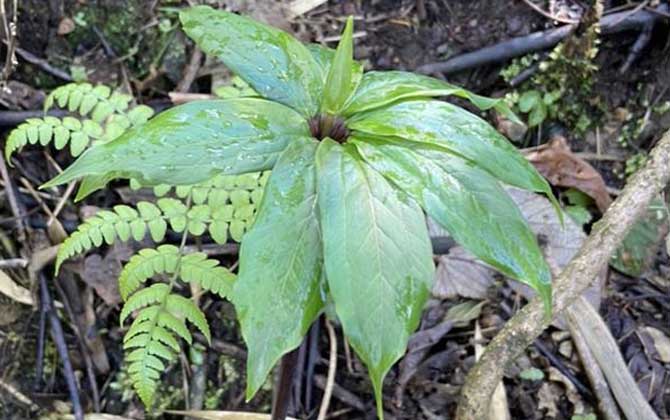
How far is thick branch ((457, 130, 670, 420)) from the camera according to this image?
2068 mm

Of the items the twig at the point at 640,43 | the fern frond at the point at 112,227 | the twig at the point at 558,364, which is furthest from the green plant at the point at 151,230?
the twig at the point at 640,43

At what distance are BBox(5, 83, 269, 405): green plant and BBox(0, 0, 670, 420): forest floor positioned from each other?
1.39 feet

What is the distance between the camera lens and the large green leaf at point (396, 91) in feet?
4.64

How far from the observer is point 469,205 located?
1296 mm

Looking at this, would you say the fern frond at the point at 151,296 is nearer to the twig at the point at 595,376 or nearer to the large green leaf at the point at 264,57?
the large green leaf at the point at 264,57

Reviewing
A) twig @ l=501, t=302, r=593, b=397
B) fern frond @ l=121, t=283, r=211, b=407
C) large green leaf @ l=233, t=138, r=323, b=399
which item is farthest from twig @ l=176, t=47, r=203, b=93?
Answer: large green leaf @ l=233, t=138, r=323, b=399

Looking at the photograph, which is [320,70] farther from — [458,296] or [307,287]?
[458,296]

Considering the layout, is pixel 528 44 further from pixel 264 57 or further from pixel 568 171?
pixel 264 57

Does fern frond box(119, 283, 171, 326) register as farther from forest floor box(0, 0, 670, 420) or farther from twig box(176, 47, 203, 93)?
twig box(176, 47, 203, 93)

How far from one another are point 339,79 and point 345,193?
23 centimetres

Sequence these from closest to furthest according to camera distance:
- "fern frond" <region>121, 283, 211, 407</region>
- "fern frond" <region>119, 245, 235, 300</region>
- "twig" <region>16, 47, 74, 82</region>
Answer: "fern frond" <region>121, 283, 211, 407</region> → "fern frond" <region>119, 245, 235, 300</region> → "twig" <region>16, 47, 74, 82</region>

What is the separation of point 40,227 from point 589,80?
2.12m

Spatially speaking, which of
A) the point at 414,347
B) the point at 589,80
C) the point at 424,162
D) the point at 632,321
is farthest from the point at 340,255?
the point at 589,80

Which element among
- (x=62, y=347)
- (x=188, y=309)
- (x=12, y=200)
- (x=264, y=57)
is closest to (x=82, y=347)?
(x=62, y=347)
